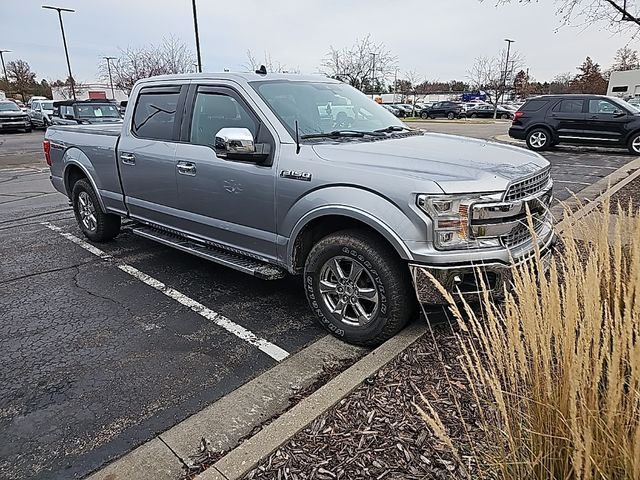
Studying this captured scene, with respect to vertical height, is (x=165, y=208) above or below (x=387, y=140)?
below

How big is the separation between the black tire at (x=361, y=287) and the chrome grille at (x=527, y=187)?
84 cm

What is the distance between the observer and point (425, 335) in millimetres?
3477

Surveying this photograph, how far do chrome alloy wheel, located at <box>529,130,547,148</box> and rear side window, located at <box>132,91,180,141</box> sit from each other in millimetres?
14213

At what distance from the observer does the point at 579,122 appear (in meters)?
15.1

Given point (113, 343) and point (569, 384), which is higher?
point (569, 384)

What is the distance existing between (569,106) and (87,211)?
1469cm

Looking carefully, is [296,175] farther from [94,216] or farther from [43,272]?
[94,216]

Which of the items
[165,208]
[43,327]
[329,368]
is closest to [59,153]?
[165,208]

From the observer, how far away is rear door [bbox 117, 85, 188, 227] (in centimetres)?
468

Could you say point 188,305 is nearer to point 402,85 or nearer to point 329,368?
point 329,368

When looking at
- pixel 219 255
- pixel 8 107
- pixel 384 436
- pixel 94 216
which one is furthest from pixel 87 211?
pixel 8 107

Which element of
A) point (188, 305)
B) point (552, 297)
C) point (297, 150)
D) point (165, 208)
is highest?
point (297, 150)

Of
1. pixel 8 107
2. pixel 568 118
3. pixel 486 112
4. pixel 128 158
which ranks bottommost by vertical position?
pixel 486 112

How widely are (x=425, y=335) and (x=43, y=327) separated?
3.10m
